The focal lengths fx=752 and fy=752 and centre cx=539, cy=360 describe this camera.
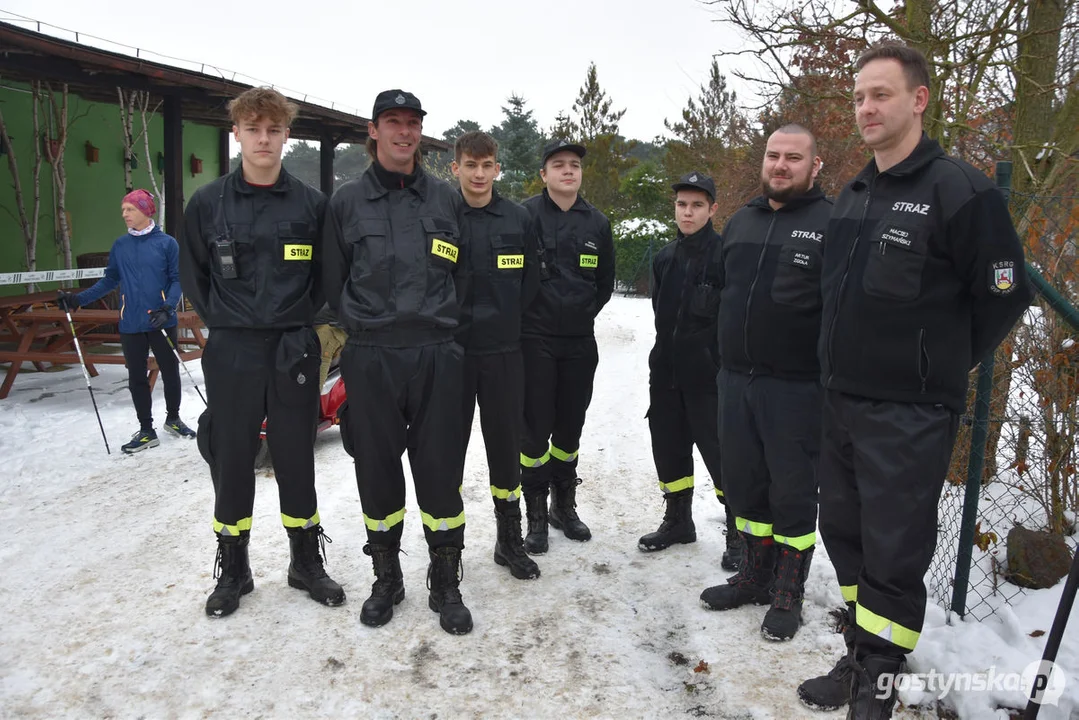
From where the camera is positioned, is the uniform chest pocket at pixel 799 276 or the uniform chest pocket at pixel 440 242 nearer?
the uniform chest pocket at pixel 799 276

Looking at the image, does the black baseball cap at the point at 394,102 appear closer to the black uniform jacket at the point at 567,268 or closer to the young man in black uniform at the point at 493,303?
the young man in black uniform at the point at 493,303

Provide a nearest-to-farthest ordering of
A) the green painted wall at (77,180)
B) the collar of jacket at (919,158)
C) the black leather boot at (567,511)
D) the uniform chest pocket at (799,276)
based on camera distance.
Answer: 1. the collar of jacket at (919,158)
2. the uniform chest pocket at (799,276)
3. the black leather boot at (567,511)
4. the green painted wall at (77,180)

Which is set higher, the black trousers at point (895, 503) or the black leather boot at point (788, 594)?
the black trousers at point (895, 503)

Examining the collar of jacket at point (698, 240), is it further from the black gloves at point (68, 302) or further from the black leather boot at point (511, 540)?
the black gloves at point (68, 302)

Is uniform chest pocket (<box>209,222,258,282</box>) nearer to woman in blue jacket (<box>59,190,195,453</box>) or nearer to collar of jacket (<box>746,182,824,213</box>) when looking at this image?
collar of jacket (<box>746,182,824,213</box>)

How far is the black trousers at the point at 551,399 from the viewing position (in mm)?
4207

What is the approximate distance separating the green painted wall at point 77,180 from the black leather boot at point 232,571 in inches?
297

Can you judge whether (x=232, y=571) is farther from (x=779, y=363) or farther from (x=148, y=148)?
(x=148, y=148)

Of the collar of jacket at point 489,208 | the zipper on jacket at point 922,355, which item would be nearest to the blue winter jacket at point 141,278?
the collar of jacket at point 489,208

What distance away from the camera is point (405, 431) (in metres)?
3.48

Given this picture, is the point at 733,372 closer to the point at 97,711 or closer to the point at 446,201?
the point at 446,201

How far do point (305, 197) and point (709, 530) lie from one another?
2.99 metres

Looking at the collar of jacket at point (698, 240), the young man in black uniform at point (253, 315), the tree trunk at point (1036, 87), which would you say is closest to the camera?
the young man in black uniform at point (253, 315)

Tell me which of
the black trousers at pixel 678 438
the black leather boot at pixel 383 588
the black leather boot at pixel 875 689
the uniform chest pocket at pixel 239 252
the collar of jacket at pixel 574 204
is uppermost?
the collar of jacket at pixel 574 204
